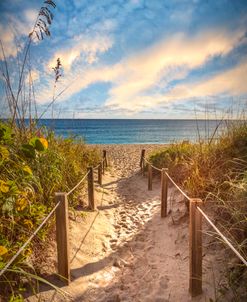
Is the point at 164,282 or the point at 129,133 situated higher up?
the point at 129,133

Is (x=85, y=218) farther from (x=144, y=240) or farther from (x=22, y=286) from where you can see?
(x=22, y=286)

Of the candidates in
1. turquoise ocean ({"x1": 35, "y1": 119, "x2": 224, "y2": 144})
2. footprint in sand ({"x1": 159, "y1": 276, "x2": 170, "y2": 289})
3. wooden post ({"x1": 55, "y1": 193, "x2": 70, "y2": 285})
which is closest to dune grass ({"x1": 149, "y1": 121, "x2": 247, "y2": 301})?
turquoise ocean ({"x1": 35, "y1": 119, "x2": 224, "y2": 144})

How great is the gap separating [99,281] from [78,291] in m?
0.33

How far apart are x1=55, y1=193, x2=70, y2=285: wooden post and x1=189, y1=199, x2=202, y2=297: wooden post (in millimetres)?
1327

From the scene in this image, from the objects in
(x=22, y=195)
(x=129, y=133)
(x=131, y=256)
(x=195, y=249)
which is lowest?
(x=131, y=256)

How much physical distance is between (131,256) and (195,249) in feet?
4.63

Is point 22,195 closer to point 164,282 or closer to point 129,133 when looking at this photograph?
point 164,282

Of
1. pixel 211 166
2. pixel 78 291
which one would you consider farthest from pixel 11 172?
pixel 211 166

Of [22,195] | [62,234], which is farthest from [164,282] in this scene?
[22,195]

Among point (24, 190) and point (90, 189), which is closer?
point (24, 190)

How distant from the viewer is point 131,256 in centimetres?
372

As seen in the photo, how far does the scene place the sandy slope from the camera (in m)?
2.82

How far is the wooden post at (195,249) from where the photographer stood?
254cm

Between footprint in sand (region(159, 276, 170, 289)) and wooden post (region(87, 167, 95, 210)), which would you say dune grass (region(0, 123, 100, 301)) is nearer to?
wooden post (region(87, 167, 95, 210))
